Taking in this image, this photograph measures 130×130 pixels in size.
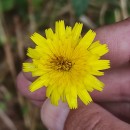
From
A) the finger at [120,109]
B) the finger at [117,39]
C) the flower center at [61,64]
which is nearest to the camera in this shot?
the flower center at [61,64]

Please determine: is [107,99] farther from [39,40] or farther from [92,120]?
[39,40]

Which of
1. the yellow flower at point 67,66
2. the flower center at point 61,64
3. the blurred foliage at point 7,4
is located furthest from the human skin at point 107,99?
the blurred foliage at point 7,4

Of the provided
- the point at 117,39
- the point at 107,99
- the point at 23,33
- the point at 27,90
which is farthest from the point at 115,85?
the point at 23,33

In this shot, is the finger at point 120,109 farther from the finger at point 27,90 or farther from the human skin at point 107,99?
the finger at point 27,90

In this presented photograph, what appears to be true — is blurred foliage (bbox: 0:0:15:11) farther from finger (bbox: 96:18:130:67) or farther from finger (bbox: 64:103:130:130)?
finger (bbox: 64:103:130:130)

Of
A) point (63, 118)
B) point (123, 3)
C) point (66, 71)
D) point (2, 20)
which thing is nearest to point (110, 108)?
point (63, 118)
